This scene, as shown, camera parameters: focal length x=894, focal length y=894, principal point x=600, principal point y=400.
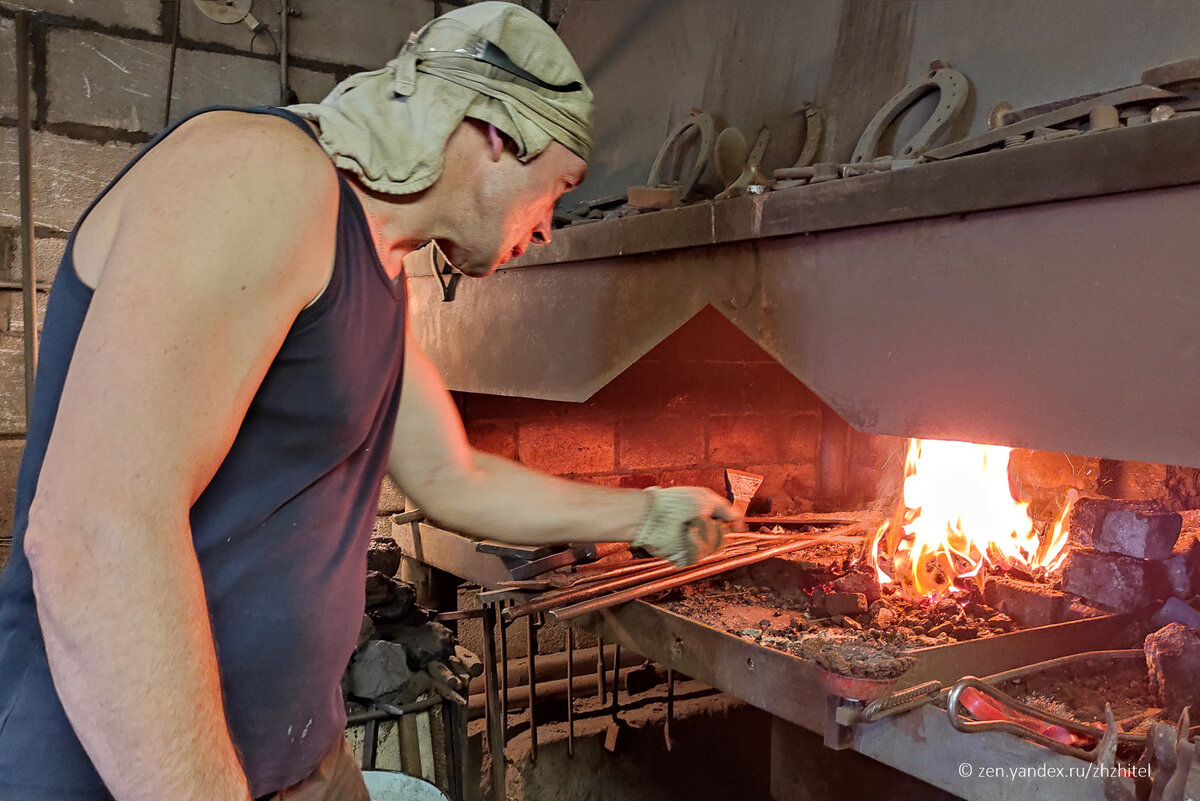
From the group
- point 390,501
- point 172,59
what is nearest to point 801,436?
point 390,501

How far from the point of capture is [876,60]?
6.30 ft

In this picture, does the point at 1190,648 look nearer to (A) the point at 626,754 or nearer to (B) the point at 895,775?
(B) the point at 895,775

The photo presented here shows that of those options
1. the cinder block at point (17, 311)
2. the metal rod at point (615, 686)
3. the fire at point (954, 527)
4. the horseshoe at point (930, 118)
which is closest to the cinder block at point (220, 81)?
the cinder block at point (17, 311)

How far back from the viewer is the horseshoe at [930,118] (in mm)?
1666

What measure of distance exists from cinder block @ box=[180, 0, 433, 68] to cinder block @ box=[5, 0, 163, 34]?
0.12 metres

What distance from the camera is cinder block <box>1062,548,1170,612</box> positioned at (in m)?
2.00

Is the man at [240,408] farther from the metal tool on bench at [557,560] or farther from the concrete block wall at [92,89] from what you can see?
the concrete block wall at [92,89]

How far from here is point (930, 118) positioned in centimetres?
171

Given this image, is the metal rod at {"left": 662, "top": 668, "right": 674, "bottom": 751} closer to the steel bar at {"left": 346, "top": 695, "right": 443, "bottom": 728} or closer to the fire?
the fire

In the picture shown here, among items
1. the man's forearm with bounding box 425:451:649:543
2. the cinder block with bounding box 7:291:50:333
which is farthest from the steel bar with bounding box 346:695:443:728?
the cinder block with bounding box 7:291:50:333

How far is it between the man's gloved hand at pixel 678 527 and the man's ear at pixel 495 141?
0.74 meters

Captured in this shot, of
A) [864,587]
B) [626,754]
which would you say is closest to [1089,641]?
[864,587]

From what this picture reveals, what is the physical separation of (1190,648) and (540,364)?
150cm

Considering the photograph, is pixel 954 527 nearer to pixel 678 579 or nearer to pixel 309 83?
pixel 678 579
